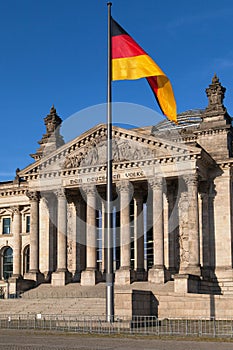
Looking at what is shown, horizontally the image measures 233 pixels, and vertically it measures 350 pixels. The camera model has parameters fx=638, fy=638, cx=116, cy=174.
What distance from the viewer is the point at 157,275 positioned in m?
59.4

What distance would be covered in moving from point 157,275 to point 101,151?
14.4m

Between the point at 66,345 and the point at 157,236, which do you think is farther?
the point at 157,236

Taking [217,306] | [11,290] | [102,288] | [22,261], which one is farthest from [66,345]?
[22,261]

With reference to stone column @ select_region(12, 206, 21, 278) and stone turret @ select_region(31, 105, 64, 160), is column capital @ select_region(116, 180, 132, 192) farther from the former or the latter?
stone column @ select_region(12, 206, 21, 278)

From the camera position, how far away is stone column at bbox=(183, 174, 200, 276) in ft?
195

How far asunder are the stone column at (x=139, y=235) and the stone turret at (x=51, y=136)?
492 inches

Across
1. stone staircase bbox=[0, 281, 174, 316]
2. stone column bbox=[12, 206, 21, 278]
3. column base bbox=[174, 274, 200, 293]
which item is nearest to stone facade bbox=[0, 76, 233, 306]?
column base bbox=[174, 274, 200, 293]

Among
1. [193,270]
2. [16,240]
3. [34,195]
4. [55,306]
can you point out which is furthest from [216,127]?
[16,240]

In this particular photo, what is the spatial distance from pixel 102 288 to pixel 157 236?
721 cm

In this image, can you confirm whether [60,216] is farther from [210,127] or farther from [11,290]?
[210,127]

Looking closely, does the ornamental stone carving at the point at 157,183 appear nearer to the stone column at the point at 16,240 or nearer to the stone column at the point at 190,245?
the stone column at the point at 190,245

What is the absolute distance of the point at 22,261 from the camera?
7875cm

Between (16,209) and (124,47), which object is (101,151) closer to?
(16,209)

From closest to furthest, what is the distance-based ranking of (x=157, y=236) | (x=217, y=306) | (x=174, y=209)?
1. (x=217, y=306)
2. (x=157, y=236)
3. (x=174, y=209)
